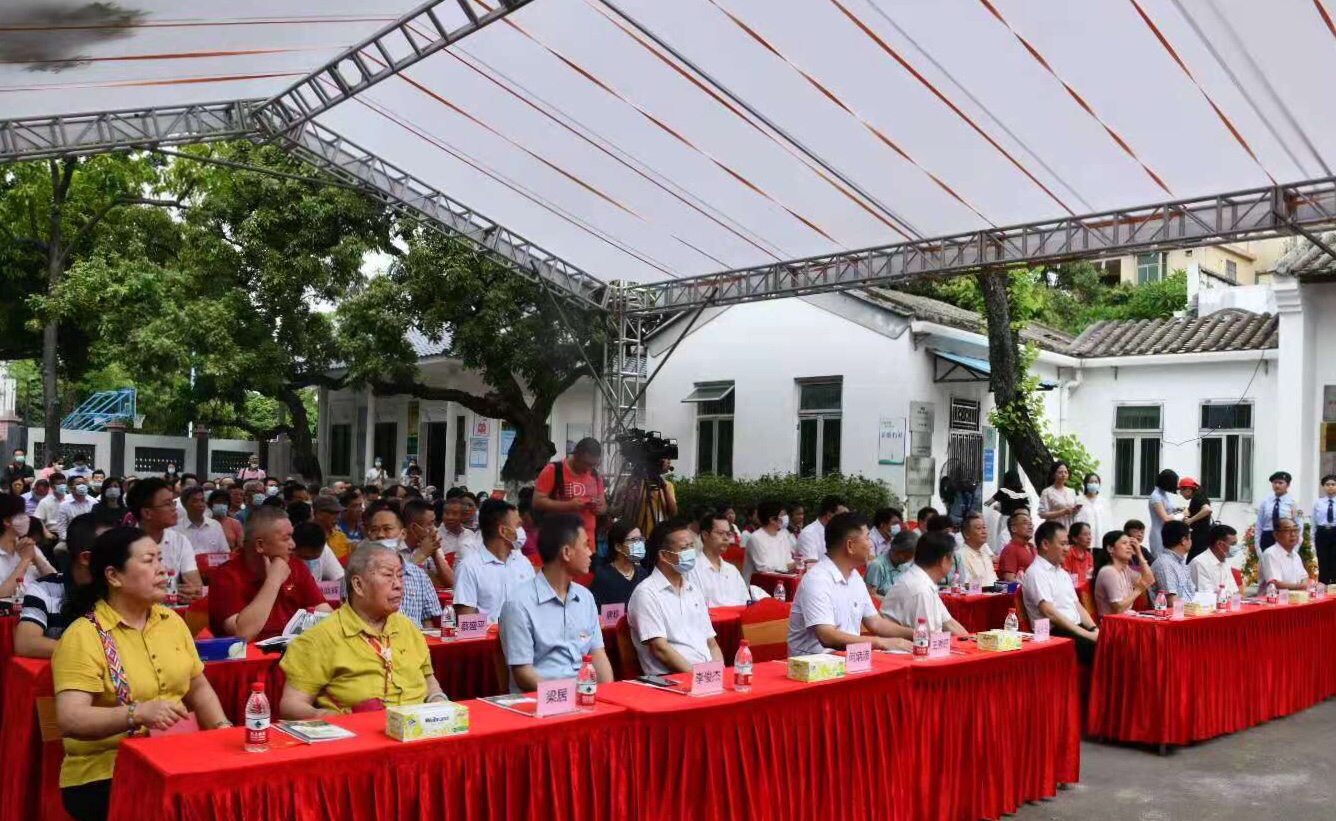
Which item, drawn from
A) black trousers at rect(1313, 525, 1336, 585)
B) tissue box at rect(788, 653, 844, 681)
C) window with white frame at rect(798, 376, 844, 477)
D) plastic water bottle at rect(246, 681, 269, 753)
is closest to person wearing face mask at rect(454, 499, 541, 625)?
tissue box at rect(788, 653, 844, 681)

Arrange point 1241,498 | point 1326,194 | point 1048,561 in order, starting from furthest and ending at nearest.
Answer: point 1241,498, point 1326,194, point 1048,561

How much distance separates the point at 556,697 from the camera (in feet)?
11.9

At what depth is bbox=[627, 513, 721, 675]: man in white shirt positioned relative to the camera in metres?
4.91

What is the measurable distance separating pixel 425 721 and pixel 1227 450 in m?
14.3

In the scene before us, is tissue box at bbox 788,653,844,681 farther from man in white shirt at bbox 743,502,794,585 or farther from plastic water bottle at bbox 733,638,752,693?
man in white shirt at bbox 743,502,794,585

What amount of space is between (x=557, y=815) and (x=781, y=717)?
3.19 ft

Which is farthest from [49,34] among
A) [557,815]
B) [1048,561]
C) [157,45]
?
[1048,561]

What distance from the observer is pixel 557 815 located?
3498 millimetres

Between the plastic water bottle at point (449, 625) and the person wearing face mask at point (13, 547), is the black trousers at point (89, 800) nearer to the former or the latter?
the plastic water bottle at point (449, 625)

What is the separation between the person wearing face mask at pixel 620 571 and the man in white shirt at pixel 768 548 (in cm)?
362

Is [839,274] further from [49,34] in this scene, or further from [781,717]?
[781,717]

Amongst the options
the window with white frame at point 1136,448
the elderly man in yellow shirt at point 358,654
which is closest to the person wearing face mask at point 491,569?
the elderly man in yellow shirt at point 358,654

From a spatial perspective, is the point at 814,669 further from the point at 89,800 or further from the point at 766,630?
the point at 89,800

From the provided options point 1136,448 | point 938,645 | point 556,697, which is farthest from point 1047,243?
point 556,697
